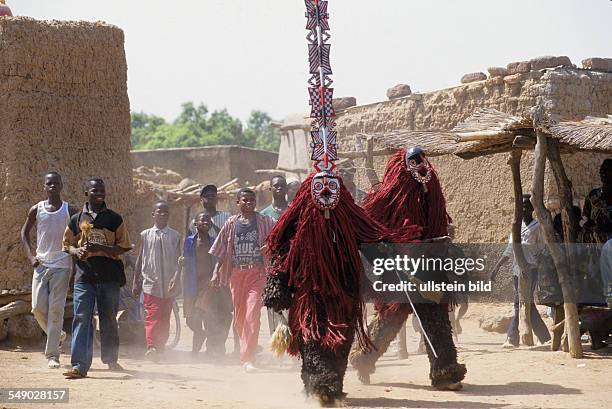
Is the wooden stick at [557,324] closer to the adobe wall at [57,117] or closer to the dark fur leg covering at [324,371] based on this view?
the dark fur leg covering at [324,371]

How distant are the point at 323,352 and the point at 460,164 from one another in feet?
22.2

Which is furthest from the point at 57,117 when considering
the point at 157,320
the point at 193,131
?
the point at 193,131

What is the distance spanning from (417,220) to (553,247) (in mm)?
2089

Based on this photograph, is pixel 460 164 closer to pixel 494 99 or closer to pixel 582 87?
pixel 494 99

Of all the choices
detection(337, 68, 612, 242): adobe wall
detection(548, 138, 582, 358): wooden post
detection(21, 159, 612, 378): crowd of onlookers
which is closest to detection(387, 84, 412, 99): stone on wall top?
detection(337, 68, 612, 242): adobe wall

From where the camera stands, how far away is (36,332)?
446 inches

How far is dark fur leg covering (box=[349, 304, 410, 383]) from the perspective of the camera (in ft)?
27.5

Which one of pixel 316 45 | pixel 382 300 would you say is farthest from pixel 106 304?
pixel 316 45

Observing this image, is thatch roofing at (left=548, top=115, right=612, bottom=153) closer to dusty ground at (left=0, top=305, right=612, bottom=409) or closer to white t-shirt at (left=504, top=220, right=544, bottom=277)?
dusty ground at (left=0, top=305, right=612, bottom=409)

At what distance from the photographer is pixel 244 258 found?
10414 mm

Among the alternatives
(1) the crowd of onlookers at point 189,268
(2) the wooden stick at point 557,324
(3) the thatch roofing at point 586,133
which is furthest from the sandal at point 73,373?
(3) the thatch roofing at point 586,133

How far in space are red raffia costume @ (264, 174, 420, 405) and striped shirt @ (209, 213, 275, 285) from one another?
292 centimetres

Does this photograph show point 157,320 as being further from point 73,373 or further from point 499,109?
point 499,109

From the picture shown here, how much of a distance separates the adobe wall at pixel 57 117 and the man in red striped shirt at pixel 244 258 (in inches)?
83.7
